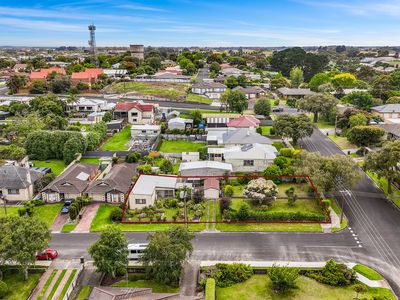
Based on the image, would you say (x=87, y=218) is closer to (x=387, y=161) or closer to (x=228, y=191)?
(x=228, y=191)

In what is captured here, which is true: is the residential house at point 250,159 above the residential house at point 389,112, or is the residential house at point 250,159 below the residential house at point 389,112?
below

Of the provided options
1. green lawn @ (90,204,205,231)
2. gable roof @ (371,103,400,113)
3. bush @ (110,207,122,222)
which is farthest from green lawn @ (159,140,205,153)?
gable roof @ (371,103,400,113)

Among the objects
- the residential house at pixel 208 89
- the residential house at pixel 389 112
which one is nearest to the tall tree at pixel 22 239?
the residential house at pixel 389 112

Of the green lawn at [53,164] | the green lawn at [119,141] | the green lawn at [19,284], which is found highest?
the green lawn at [119,141]

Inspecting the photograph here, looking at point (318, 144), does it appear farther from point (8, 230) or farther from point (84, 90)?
point (84, 90)

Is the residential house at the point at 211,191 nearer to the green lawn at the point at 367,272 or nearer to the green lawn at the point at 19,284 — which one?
the green lawn at the point at 367,272

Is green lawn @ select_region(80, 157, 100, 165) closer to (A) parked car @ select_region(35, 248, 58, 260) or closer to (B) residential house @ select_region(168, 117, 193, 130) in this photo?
(B) residential house @ select_region(168, 117, 193, 130)
